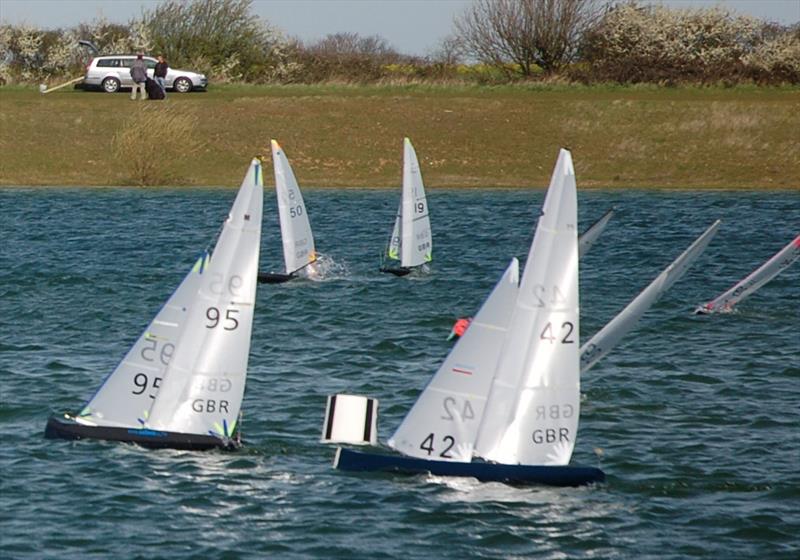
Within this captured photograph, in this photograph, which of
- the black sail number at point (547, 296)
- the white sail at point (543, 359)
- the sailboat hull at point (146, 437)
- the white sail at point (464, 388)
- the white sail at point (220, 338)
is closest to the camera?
the white sail at point (543, 359)

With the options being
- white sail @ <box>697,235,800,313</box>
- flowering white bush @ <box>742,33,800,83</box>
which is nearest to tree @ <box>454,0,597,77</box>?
flowering white bush @ <box>742,33,800,83</box>

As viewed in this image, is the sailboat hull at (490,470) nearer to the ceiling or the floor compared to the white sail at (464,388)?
nearer to the floor

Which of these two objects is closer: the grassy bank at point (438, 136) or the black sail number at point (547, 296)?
the black sail number at point (547, 296)

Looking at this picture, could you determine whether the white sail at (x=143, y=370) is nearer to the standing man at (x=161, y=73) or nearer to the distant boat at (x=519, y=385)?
the distant boat at (x=519, y=385)

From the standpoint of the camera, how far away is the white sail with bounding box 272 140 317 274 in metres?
34.4

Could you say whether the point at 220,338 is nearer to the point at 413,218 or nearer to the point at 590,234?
the point at 590,234

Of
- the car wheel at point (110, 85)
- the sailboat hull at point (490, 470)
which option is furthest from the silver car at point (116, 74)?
the sailboat hull at point (490, 470)

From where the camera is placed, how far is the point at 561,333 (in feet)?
55.9

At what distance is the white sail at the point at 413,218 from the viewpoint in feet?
115

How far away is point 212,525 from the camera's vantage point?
55.0ft

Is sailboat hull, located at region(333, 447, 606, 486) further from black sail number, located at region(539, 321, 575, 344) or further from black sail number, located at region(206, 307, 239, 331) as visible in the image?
black sail number, located at region(206, 307, 239, 331)

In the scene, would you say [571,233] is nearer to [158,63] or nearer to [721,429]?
[721,429]

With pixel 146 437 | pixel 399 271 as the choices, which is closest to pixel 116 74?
pixel 399 271

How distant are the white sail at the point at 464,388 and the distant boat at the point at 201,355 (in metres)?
2.53
